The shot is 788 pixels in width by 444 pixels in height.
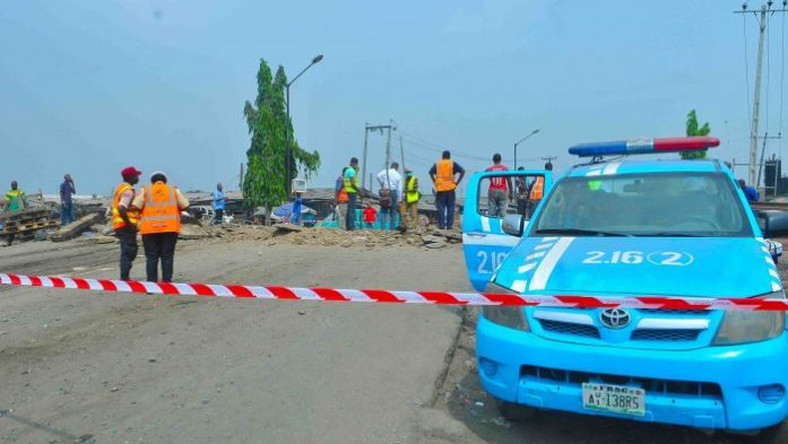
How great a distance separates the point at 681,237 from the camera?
424 centimetres

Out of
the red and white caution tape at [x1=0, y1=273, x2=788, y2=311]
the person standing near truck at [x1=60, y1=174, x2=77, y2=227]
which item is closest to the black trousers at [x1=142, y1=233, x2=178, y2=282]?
the red and white caution tape at [x1=0, y1=273, x2=788, y2=311]

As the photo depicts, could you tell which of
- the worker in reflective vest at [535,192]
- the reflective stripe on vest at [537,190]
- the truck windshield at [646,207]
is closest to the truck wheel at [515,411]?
the truck windshield at [646,207]

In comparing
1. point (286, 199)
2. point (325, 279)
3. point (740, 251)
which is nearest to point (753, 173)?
point (286, 199)

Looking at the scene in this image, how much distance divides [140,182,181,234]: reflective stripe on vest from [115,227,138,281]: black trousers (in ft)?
2.05

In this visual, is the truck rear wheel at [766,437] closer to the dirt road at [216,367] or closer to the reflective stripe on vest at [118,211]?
the dirt road at [216,367]

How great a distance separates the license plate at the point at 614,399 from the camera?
3.28 m

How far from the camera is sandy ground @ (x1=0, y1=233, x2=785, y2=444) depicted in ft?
13.1

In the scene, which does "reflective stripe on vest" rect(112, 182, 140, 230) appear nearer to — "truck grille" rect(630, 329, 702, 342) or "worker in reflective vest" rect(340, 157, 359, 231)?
"truck grille" rect(630, 329, 702, 342)

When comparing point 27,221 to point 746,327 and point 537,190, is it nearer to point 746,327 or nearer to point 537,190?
point 537,190

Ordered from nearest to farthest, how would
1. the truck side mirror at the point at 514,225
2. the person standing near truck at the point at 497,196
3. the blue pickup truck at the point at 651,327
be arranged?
the blue pickup truck at the point at 651,327 → the truck side mirror at the point at 514,225 → the person standing near truck at the point at 497,196

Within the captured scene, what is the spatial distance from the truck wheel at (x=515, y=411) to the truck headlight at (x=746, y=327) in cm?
127

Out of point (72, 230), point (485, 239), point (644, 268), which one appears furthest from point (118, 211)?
point (72, 230)

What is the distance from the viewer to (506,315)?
375cm

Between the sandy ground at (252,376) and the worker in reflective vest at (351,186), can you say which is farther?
the worker in reflective vest at (351,186)
